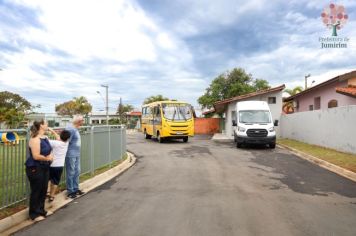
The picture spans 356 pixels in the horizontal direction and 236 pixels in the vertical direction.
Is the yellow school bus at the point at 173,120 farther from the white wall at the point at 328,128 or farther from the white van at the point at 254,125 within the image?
the white wall at the point at 328,128

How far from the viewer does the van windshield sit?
21594 millimetres

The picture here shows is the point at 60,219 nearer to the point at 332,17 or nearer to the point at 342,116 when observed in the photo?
the point at 342,116

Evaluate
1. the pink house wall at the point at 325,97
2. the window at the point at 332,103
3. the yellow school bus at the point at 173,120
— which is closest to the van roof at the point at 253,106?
the yellow school bus at the point at 173,120

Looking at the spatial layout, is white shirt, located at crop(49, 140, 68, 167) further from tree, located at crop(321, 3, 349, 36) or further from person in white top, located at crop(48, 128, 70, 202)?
tree, located at crop(321, 3, 349, 36)

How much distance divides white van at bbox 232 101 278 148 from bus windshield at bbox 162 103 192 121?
4.53m

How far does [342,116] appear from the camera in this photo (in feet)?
57.1

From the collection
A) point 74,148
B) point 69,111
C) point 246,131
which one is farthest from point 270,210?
point 69,111

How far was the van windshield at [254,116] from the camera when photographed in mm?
21594

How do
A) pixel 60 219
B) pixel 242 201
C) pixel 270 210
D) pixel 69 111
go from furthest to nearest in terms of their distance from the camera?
1. pixel 69 111
2. pixel 242 201
3. pixel 270 210
4. pixel 60 219

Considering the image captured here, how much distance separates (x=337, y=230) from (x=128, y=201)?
405 cm

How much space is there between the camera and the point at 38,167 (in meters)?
6.27

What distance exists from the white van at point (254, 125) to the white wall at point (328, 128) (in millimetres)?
2426

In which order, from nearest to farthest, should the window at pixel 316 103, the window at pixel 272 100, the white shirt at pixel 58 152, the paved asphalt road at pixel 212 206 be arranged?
1. the paved asphalt road at pixel 212 206
2. the white shirt at pixel 58 152
3. the window at pixel 316 103
4. the window at pixel 272 100

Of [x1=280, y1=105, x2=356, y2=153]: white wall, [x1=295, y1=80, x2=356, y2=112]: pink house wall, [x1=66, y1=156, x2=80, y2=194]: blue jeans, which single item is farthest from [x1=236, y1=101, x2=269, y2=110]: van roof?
[x1=66, y1=156, x2=80, y2=194]: blue jeans
